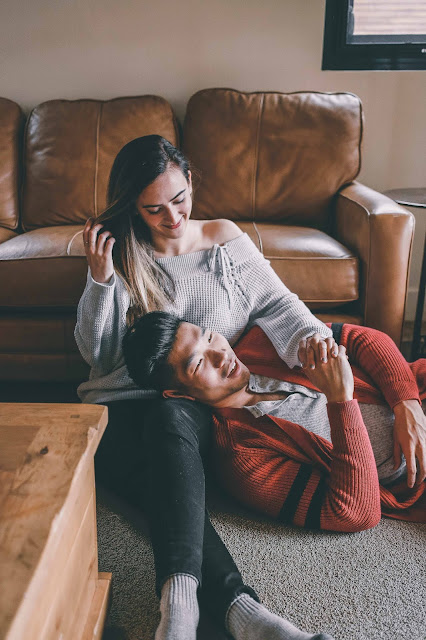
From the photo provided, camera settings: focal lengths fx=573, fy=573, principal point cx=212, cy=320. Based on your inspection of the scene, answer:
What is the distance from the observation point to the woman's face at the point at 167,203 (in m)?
1.48

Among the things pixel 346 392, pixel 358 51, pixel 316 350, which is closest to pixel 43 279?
pixel 316 350

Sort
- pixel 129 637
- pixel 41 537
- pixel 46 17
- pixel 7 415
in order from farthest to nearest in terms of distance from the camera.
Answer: pixel 46 17, pixel 129 637, pixel 7 415, pixel 41 537

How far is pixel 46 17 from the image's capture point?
2.56 meters

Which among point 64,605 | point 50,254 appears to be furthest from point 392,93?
point 64,605

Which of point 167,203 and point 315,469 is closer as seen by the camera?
point 315,469

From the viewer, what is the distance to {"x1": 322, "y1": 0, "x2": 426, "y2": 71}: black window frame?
2496mm

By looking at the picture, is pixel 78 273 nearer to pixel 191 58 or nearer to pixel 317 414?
pixel 317 414

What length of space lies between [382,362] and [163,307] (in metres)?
0.59

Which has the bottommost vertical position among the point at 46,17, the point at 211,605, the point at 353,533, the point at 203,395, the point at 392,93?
the point at 353,533

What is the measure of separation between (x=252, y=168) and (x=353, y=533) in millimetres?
1534

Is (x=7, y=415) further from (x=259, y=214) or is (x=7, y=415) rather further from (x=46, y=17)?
(x=46, y=17)

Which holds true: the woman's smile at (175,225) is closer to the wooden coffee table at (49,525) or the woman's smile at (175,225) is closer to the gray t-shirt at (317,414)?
the gray t-shirt at (317,414)

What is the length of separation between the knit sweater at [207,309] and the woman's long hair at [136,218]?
0.03 meters

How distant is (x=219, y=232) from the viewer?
1.73 meters
